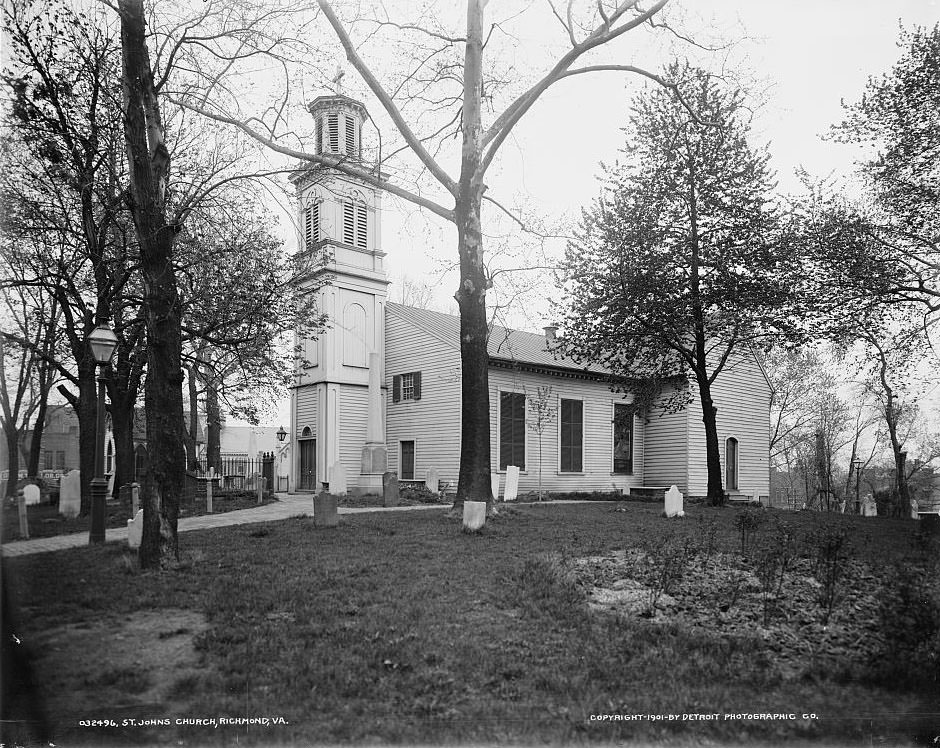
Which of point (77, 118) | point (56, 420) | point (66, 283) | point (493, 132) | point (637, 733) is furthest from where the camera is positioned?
point (56, 420)

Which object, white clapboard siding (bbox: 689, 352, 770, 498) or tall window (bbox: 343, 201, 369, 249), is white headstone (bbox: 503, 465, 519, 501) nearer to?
white clapboard siding (bbox: 689, 352, 770, 498)

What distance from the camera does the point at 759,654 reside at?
3.53 meters

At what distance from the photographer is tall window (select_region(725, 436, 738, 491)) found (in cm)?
1359

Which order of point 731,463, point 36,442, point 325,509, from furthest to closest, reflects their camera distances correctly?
point 731,463 → point 36,442 → point 325,509

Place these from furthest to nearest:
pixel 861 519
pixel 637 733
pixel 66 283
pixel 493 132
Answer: pixel 493 132 → pixel 66 283 → pixel 861 519 → pixel 637 733

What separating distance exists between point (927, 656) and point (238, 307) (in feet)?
26.9

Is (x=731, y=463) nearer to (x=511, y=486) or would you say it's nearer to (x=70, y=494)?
→ (x=511, y=486)

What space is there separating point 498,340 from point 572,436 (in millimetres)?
3476

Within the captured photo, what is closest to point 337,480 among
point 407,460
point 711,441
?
point 407,460

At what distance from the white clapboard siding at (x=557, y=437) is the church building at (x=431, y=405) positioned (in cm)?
3

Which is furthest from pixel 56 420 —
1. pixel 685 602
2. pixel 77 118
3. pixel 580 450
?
pixel 580 450

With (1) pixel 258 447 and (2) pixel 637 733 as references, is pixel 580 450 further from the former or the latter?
(1) pixel 258 447

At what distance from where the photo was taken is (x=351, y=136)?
7496 mm

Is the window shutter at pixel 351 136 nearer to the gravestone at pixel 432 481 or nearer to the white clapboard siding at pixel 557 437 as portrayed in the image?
the white clapboard siding at pixel 557 437
